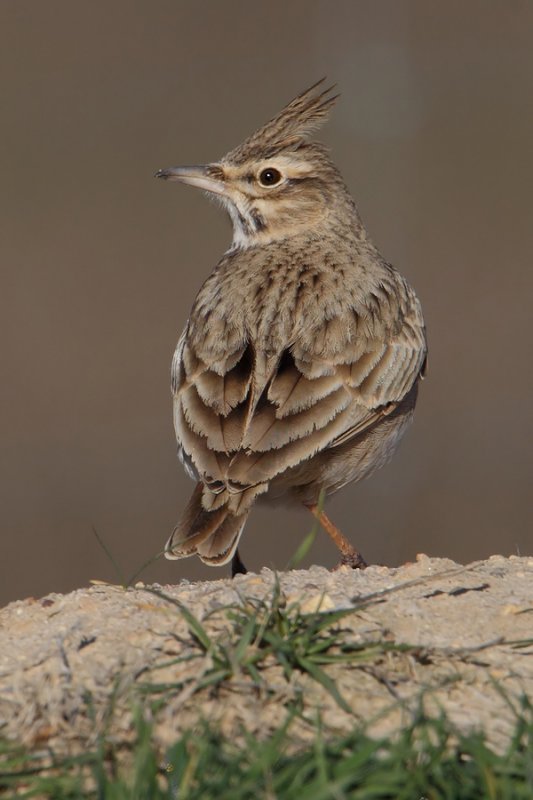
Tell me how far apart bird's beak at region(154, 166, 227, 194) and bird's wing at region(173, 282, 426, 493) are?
1179 millimetres

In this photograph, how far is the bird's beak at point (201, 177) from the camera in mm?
7621

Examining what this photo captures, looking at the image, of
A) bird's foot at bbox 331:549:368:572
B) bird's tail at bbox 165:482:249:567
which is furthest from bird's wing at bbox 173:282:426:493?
bird's foot at bbox 331:549:368:572

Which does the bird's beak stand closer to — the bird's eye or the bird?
the bird

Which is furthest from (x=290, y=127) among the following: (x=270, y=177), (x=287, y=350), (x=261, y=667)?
(x=261, y=667)

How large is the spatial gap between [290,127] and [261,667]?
4.26 meters

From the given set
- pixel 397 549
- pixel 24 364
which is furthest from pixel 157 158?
pixel 397 549

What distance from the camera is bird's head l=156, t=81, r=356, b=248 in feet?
25.1

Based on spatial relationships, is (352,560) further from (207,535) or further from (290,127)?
(290,127)

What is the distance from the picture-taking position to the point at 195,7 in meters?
20.7

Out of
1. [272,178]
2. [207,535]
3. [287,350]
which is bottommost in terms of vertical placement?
[207,535]

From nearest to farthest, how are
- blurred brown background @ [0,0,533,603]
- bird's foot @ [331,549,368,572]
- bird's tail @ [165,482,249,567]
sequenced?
1. bird's tail @ [165,482,249,567]
2. bird's foot @ [331,549,368,572]
3. blurred brown background @ [0,0,533,603]

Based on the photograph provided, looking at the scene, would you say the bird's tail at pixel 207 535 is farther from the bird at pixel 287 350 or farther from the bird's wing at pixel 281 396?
the bird's wing at pixel 281 396

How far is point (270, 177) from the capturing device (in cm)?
772

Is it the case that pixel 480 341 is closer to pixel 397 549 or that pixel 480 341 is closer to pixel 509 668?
pixel 397 549
